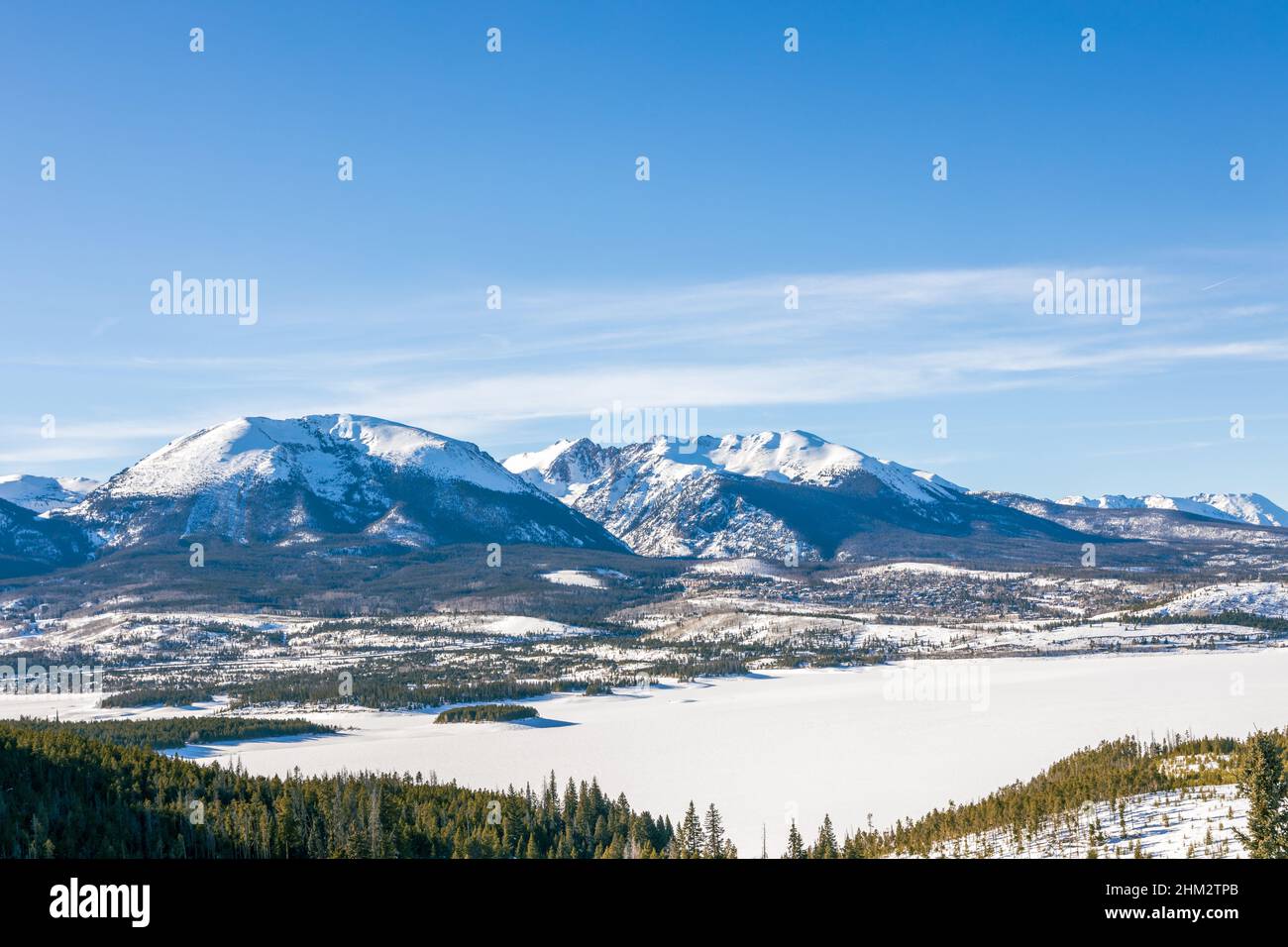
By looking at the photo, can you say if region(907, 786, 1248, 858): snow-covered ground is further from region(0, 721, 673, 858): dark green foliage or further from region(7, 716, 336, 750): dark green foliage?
region(7, 716, 336, 750): dark green foliage

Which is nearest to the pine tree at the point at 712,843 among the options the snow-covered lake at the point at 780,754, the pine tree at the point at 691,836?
the pine tree at the point at 691,836

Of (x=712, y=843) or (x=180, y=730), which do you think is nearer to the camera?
(x=712, y=843)

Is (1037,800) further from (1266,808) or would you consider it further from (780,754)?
(780,754)

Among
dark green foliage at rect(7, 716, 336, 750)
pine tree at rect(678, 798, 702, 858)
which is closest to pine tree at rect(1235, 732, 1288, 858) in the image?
pine tree at rect(678, 798, 702, 858)

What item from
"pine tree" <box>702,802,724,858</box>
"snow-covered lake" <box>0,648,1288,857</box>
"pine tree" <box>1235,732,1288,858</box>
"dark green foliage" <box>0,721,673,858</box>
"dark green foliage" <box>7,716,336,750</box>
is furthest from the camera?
"dark green foliage" <box>7,716,336,750</box>

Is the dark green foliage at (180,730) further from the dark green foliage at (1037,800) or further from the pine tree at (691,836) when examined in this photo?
the dark green foliage at (1037,800)

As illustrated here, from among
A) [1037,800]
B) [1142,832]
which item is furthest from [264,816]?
[1142,832]
